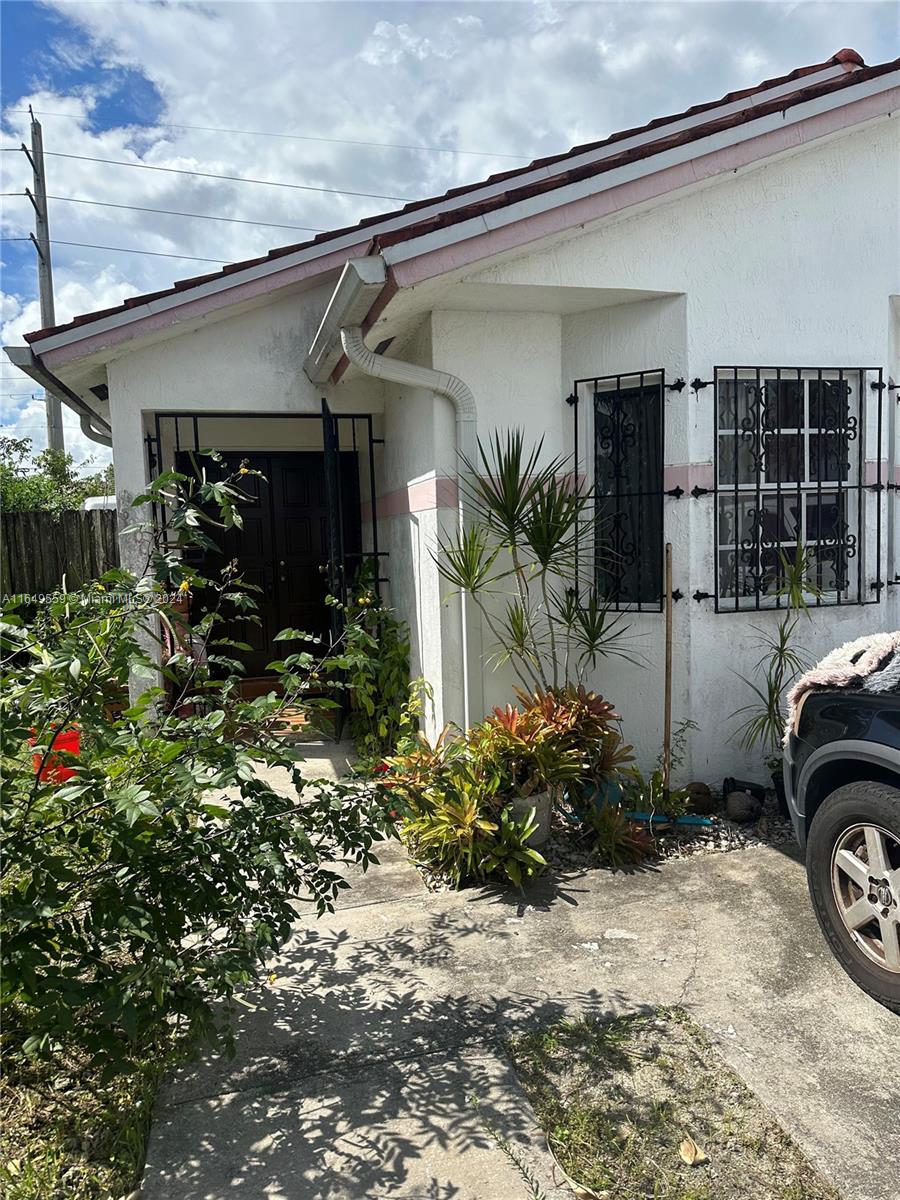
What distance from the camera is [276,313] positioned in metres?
6.49

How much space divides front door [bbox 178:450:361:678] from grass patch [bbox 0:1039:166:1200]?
18.8 ft

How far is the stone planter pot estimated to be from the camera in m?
4.31

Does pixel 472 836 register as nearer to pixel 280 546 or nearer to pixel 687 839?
pixel 687 839

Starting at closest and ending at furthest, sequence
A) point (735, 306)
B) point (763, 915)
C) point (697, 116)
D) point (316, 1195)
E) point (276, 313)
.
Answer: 1. point (316, 1195)
2. point (763, 915)
3. point (735, 306)
4. point (697, 116)
5. point (276, 313)

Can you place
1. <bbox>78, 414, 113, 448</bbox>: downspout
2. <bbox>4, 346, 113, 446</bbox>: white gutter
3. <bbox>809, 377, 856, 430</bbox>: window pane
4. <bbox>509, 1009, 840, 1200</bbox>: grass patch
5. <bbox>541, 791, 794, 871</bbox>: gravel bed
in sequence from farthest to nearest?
<bbox>78, 414, 113, 448</bbox>: downspout < <bbox>4, 346, 113, 446</bbox>: white gutter < <bbox>809, 377, 856, 430</bbox>: window pane < <bbox>541, 791, 794, 871</bbox>: gravel bed < <bbox>509, 1009, 840, 1200</bbox>: grass patch

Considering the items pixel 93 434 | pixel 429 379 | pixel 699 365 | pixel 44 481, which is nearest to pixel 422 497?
pixel 429 379

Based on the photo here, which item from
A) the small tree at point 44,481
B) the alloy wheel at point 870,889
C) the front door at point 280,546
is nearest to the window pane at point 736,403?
the alloy wheel at point 870,889

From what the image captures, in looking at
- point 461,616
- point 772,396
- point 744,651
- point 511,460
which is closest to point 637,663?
point 744,651

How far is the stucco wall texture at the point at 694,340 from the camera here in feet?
16.0

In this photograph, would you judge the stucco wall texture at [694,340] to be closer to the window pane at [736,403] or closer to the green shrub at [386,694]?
the window pane at [736,403]

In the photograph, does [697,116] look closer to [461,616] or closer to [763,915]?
[461,616]

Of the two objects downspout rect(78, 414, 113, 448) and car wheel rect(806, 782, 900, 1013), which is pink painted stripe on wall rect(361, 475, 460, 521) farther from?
downspout rect(78, 414, 113, 448)

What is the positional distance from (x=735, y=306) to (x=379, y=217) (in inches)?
114

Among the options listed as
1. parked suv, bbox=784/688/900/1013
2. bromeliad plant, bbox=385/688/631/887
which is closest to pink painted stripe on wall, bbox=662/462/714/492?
bromeliad plant, bbox=385/688/631/887
